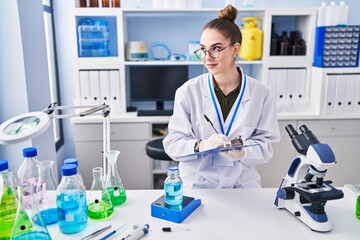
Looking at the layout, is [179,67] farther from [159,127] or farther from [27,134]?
[27,134]

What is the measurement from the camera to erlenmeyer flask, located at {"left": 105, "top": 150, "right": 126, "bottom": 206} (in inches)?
48.4

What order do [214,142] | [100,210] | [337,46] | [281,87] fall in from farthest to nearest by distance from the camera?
[281,87] < [337,46] < [214,142] < [100,210]

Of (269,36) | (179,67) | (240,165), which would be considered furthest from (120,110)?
(240,165)

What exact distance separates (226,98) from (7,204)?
1033 mm

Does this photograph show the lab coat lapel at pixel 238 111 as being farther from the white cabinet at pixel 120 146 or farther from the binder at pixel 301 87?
the binder at pixel 301 87

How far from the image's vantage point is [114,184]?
1.25 m

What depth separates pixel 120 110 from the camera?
9.77ft

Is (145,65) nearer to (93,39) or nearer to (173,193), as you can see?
(93,39)

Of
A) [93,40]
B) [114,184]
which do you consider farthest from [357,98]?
[114,184]

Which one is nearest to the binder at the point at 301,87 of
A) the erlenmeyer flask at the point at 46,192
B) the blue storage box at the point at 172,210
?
the blue storage box at the point at 172,210

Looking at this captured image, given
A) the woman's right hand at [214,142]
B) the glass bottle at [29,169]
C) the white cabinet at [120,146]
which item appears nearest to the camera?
the glass bottle at [29,169]

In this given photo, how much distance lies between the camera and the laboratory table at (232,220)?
3.45ft

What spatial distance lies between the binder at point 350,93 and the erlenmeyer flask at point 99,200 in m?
2.46

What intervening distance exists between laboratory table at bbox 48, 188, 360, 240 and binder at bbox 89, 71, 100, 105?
68.4 inches
